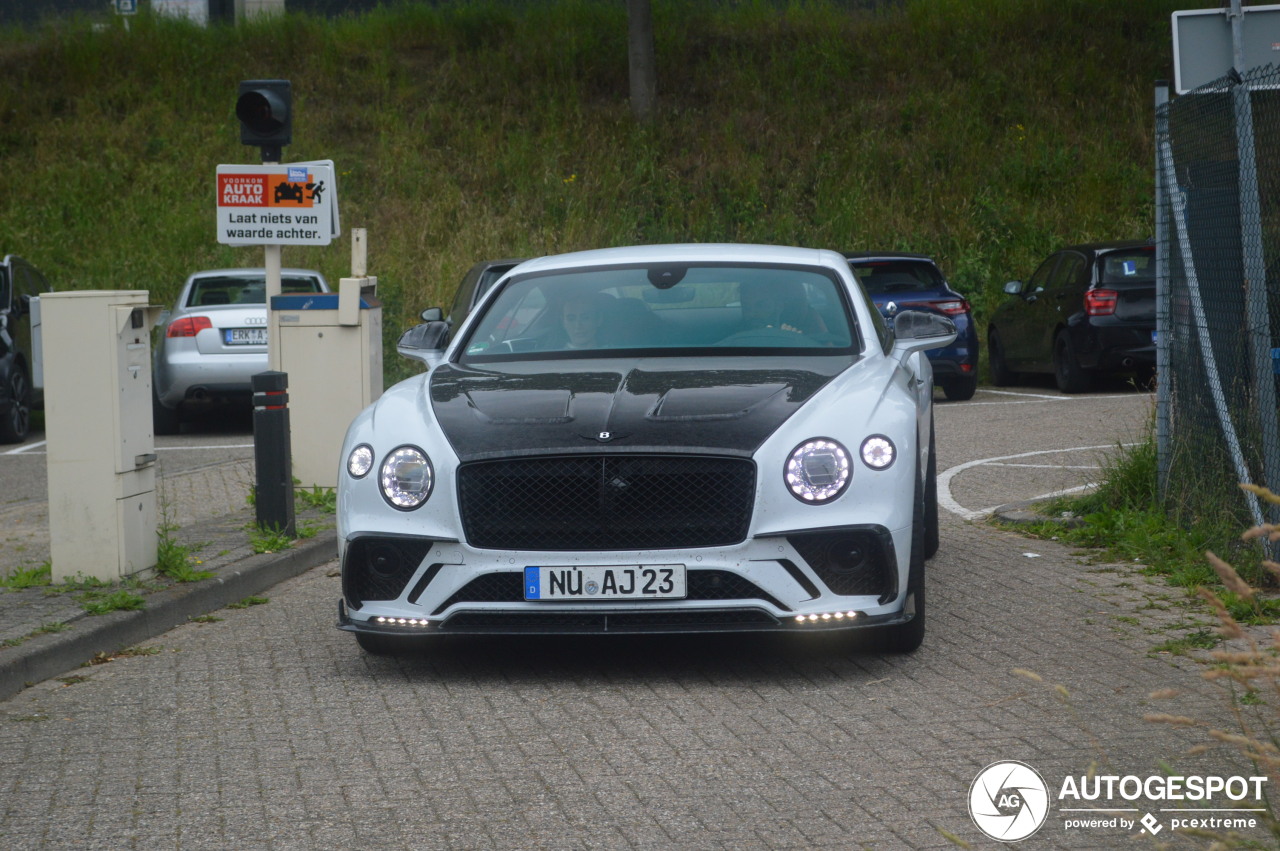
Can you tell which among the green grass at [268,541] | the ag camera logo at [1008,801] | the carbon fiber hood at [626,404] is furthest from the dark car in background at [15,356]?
the ag camera logo at [1008,801]

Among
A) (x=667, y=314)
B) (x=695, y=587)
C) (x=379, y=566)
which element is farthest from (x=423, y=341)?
(x=695, y=587)

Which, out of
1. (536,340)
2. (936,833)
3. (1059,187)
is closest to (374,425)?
(536,340)

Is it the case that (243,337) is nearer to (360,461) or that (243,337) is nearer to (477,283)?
(477,283)

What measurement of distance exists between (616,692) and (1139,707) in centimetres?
173

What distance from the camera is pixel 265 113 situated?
9.47 m

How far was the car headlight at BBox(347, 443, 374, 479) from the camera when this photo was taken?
5.86 metres

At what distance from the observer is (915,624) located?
231 inches

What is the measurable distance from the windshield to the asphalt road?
124 cm

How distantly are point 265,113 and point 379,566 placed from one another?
4553 millimetres

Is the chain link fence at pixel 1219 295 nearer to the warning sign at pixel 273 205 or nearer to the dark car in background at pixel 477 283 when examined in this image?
the warning sign at pixel 273 205

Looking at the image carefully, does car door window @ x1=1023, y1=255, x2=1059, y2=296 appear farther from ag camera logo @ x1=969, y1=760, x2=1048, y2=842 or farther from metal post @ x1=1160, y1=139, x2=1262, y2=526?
ag camera logo @ x1=969, y1=760, x2=1048, y2=842

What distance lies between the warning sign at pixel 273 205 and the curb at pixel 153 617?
205 centimetres

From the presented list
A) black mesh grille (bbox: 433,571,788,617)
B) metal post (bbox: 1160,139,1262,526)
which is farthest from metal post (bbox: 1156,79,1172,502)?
black mesh grille (bbox: 433,571,788,617)

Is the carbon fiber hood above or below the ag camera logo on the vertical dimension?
above
